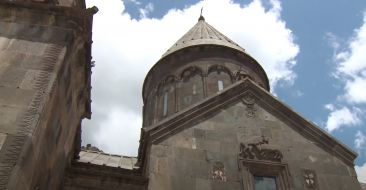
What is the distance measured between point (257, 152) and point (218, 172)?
3.51 ft

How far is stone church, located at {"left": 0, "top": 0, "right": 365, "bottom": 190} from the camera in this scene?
237 inches

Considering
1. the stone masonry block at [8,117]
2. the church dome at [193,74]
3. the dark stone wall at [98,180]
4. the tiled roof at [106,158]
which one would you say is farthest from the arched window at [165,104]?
the stone masonry block at [8,117]

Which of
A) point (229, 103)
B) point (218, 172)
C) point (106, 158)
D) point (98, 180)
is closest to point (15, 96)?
point (98, 180)

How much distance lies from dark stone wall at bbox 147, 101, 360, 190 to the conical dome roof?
5.87 metres

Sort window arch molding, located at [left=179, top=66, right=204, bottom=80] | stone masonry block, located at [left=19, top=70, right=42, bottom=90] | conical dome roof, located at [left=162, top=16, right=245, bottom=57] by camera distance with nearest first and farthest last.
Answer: stone masonry block, located at [left=19, top=70, right=42, bottom=90] → window arch molding, located at [left=179, top=66, right=204, bottom=80] → conical dome roof, located at [left=162, top=16, right=245, bottom=57]

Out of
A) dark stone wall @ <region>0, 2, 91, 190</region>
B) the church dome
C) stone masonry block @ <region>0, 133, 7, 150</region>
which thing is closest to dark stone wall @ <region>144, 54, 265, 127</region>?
the church dome

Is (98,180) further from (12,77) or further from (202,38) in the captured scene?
(202,38)

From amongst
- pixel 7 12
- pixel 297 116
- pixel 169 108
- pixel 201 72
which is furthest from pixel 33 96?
pixel 201 72

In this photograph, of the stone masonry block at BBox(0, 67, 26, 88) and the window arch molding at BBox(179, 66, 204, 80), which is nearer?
the stone masonry block at BBox(0, 67, 26, 88)

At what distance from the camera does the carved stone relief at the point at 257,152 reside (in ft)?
26.2

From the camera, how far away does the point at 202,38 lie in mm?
15188

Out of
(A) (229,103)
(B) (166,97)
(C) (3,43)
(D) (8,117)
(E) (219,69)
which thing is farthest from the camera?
(E) (219,69)

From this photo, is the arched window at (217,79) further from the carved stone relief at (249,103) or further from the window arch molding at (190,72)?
the carved stone relief at (249,103)

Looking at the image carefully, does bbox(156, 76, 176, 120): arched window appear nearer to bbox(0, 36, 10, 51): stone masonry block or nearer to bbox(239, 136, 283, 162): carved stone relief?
bbox(239, 136, 283, 162): carved stone relief
